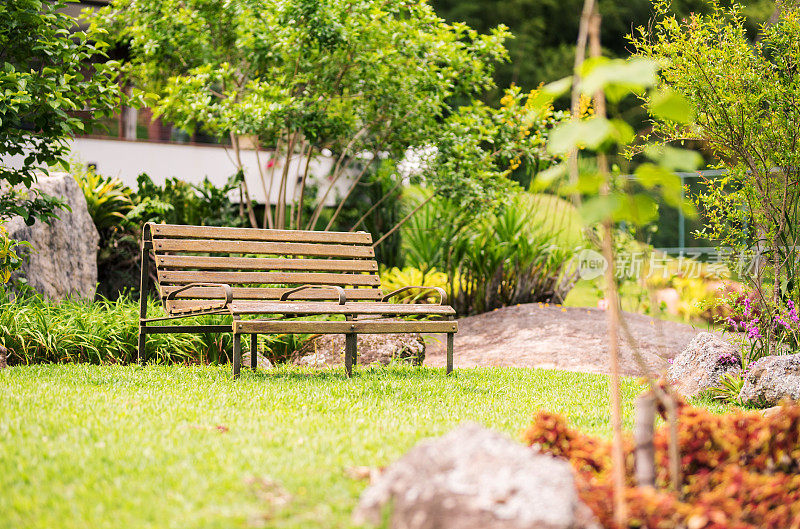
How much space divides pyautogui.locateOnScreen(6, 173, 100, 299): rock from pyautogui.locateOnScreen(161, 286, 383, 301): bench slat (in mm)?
2030

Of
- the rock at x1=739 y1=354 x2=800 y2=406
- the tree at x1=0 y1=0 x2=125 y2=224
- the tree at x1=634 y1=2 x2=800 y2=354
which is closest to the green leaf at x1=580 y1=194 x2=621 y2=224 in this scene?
the rock at x1=739 y1=354 x2=800 y2=406

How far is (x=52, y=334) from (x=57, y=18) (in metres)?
2.36

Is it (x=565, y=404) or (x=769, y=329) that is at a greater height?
(x=769, y=329)

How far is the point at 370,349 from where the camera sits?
6.75 m

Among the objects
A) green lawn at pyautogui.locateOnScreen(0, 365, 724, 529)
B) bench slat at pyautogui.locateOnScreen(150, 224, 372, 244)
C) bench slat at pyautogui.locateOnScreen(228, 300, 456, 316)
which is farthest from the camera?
bench slat at pyautogui.locateOnScreen(150, 224, 372, 244)

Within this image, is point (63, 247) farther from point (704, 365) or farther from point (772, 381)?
point (772, 381)

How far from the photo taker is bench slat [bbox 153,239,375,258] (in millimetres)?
5996

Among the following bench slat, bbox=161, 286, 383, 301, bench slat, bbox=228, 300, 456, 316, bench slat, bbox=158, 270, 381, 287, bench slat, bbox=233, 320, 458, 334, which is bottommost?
bench slat, bbox=233, 320, 458, 334

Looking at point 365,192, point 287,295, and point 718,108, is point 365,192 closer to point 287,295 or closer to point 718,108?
point 287,295

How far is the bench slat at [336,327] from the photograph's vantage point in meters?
4.92

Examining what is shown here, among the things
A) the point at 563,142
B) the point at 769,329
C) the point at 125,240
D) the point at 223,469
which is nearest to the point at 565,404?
the point at 769,329

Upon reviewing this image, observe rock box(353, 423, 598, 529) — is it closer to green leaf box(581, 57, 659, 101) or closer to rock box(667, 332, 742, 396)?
green leaf box(581, 57, 659, 101)

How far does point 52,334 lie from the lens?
19.2 feet

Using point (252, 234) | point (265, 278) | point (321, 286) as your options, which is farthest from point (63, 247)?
point (321, 286)
